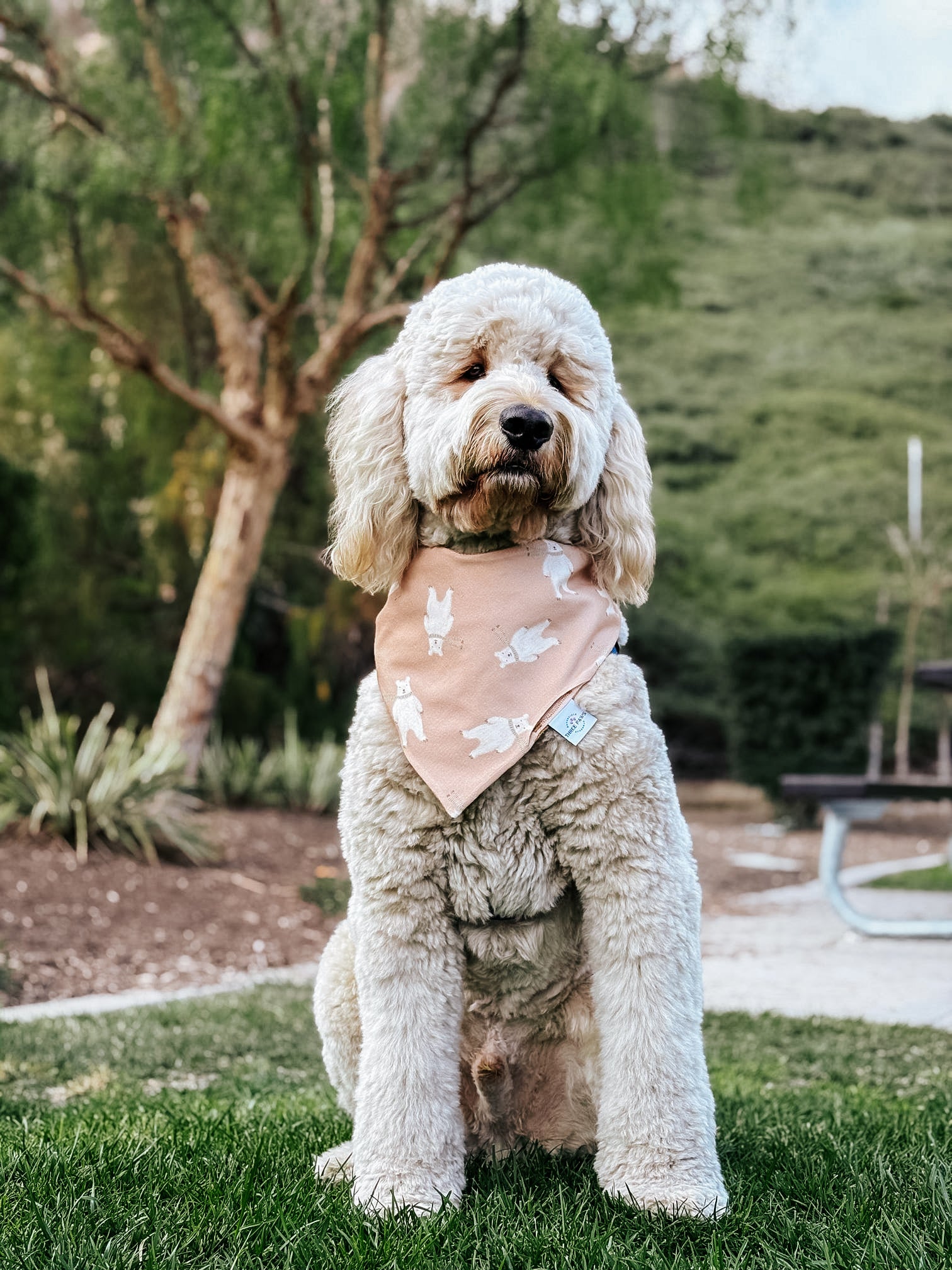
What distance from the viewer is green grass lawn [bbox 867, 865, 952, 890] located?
9289 mm

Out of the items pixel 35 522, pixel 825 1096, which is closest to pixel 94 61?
pixel 35 522

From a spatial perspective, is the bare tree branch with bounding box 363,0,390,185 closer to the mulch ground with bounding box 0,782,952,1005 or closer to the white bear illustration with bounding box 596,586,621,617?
the mulch ground with bounding box 0,782,952,1005

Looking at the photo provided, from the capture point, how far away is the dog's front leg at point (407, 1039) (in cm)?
218

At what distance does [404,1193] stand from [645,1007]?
1.79 ft

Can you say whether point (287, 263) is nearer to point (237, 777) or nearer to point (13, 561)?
point (13, 561)

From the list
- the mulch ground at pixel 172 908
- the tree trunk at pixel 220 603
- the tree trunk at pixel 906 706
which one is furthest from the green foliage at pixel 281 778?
the tree trunk at pixel 906 706

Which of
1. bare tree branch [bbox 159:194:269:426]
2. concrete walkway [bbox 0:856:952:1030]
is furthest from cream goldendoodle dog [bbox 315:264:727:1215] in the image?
bare tree branch [bbox 159:194:269:426]

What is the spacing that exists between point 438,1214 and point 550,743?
0.84m

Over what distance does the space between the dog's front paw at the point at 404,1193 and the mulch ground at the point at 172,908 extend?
11.8 feet

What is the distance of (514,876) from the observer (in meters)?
2.23

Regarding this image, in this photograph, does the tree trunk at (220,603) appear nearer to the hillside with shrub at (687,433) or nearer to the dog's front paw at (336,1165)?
the hillside with shrub at (687,433)

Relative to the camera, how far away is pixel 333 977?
8.29 feet

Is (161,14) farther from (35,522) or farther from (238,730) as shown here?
(238,730)

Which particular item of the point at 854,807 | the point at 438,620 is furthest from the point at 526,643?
the point at 854,807
